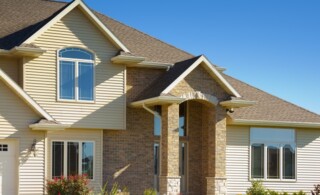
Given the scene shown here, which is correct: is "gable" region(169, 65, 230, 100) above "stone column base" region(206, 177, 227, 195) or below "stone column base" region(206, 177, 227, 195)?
above

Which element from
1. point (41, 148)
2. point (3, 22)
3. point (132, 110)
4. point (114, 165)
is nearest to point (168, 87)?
point (132, 110)

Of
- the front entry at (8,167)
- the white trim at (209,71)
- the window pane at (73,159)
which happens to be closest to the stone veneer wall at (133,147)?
the window pane at (73,159)

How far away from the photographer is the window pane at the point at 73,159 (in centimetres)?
2556

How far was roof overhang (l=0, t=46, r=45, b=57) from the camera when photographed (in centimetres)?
2395

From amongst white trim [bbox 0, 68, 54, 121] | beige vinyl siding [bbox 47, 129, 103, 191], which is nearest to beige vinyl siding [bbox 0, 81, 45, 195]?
white trim [bbox 0, 68, 54, 121]

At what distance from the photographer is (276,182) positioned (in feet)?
99.3

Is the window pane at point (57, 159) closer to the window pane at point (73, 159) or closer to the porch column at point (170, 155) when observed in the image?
the window pane at point (73, 159)

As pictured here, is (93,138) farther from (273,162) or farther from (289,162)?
(289,162)

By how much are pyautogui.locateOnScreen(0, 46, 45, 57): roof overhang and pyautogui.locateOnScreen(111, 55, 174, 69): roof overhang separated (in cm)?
338

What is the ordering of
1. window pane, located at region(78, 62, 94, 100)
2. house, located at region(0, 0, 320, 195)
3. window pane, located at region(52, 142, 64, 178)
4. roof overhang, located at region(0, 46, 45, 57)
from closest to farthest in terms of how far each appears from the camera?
roof overhang, located at region(0, 46, 45, 57) → house, located at region(0, 0, 320, 195) → window pane, located at region(52, 142, 64, 178) → window pane, located at region(78, 62, 94, 100)

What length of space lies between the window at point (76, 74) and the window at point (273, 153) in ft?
28.6

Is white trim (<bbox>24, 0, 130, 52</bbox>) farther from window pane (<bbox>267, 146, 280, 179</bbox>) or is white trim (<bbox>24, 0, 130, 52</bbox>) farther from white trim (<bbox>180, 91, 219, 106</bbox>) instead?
window pane (<bbox>267, 146, 280, 179</bbox>)

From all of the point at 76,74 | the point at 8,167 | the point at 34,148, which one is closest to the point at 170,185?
the point at 76,74

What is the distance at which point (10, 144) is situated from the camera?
22.2 meters
